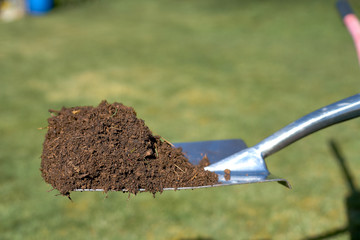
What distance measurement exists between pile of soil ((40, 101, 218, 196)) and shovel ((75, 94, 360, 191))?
14 centimetres

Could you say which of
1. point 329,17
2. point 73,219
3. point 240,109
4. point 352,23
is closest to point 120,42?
point 240,109

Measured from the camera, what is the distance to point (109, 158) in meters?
1.87

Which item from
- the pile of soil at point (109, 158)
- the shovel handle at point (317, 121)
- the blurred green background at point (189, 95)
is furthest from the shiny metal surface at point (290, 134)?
the blurred green background at point (189, 95)

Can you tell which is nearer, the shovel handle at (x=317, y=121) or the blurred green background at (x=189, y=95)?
the shovel handle at (x=317, y=121)

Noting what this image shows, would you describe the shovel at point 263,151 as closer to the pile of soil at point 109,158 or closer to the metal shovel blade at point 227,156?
the metal shovel blade at point 227,156

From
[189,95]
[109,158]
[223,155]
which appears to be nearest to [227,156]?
[223,155]

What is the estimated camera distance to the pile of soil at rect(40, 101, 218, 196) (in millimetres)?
1856

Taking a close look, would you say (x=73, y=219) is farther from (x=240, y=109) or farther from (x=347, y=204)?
(x=240, y=109)

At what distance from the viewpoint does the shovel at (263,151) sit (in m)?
1.95

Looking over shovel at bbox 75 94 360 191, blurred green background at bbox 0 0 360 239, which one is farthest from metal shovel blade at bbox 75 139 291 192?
blurred green background at bbox 0 0 360 239

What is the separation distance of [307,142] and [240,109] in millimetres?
1330

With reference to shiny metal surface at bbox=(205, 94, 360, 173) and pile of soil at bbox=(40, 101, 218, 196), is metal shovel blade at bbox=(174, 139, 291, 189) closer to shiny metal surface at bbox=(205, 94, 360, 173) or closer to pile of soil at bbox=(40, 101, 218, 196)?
shiny metal surface at bbox=(205, 94, 360, 173)

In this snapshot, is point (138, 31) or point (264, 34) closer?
point (264, 34)

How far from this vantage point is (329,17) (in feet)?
35.5
